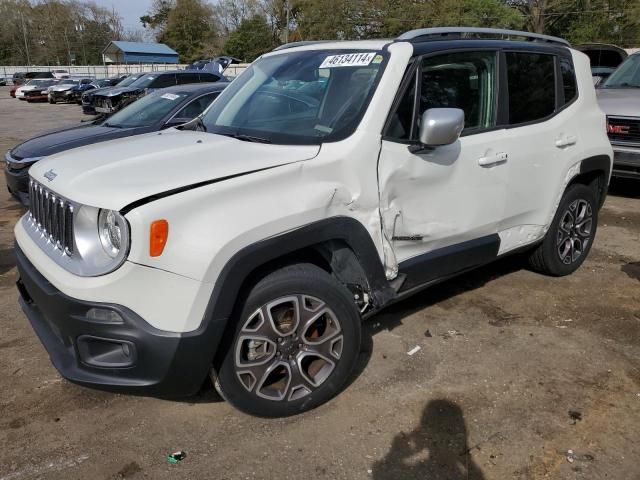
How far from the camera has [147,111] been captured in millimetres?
7488

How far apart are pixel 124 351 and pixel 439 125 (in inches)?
75.0

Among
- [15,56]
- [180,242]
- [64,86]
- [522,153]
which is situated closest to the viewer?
[180,242]

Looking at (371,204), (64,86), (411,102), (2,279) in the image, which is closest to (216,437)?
(371,204)

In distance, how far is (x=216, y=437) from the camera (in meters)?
2.72

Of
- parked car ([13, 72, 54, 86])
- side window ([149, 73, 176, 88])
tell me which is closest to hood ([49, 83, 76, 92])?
parked car ([13, 72, 54, 86])

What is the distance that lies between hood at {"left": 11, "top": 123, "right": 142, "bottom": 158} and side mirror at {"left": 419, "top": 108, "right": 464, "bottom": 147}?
4.87m

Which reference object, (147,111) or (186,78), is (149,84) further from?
(147,111)

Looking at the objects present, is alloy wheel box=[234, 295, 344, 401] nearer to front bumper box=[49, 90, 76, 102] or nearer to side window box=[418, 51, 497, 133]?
side window box=[418, 51, 497, 133]

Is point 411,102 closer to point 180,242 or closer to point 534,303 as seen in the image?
point 180,242

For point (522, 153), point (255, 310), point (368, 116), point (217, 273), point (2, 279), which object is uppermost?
point (368, 116)

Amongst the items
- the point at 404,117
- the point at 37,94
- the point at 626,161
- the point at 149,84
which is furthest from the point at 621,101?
A: the point at 37,94

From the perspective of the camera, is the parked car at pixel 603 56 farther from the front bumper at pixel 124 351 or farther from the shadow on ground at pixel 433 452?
the front bumper at pixel 124 351

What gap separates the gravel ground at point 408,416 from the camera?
253 cm

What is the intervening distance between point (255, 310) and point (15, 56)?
10359cm
